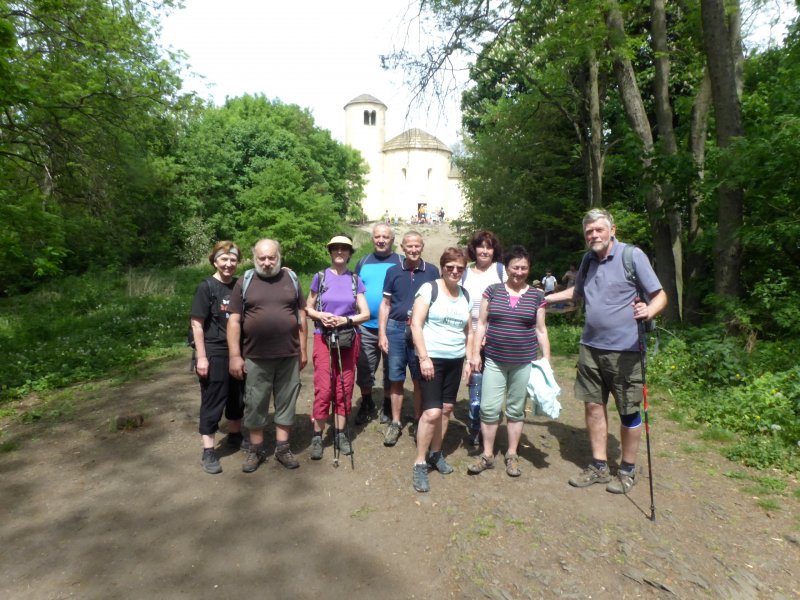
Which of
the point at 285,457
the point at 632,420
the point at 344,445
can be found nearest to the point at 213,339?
the point at 285,457

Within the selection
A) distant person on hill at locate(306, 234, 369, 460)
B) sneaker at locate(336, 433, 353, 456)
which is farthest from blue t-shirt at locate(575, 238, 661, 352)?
sneaker at locate(336, 433, 353, 456)

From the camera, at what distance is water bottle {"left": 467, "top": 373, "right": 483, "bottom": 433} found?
447 cm

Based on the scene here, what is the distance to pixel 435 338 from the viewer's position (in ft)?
12.6

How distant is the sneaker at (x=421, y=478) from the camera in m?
3.85

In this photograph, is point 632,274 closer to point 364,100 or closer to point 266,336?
point 266,336

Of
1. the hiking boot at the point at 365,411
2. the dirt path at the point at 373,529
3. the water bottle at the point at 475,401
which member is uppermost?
the water bottle at the point at 475,401

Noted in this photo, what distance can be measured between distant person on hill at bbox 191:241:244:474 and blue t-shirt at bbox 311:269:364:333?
0.75 metres

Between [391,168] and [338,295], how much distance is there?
49.3 m

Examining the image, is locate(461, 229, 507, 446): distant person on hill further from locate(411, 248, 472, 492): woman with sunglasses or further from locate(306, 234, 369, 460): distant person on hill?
locate(306, 234, 369, 460): distant person on hill

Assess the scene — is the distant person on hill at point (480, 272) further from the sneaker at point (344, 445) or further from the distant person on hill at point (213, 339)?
the distant person on hill at point (213, 339)

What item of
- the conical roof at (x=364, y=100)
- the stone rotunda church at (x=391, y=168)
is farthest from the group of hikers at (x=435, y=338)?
the conical roof at (x=364, y=100)

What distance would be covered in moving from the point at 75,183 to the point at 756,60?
14764mm

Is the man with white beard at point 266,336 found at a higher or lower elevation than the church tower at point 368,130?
lower

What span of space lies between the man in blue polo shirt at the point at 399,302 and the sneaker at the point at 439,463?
1.53 feet
